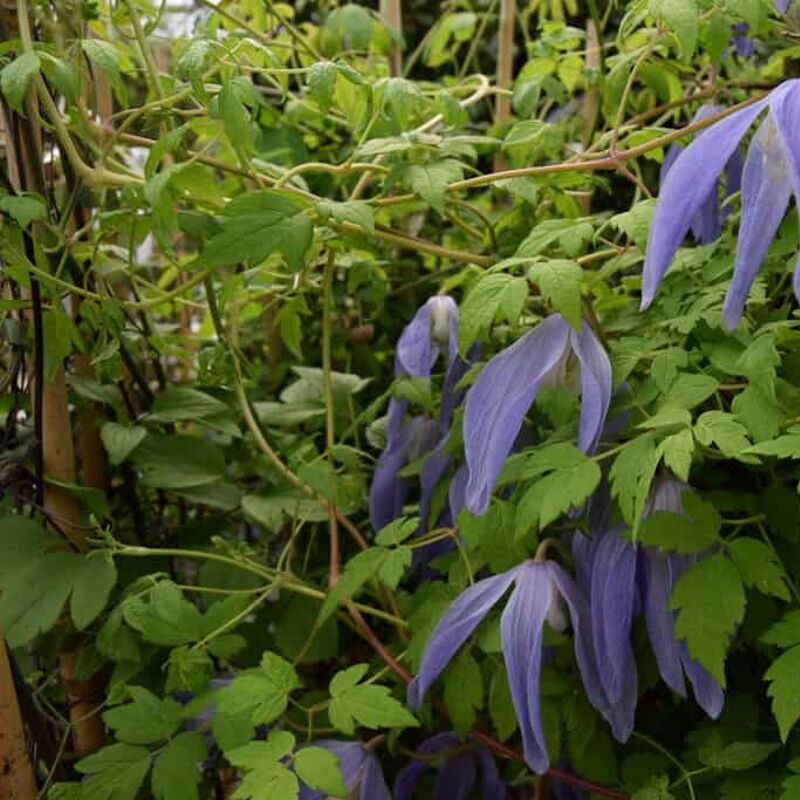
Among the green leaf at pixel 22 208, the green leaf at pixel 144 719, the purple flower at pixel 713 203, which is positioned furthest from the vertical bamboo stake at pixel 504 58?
the green leaf at pixel 144 719

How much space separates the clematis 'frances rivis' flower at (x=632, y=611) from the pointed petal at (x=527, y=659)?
0.12 feet

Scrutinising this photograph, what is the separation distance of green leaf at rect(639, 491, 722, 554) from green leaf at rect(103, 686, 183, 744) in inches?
13.5

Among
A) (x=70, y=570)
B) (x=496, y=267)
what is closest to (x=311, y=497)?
(x=70, y=570)

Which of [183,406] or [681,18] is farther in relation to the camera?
[183,406]

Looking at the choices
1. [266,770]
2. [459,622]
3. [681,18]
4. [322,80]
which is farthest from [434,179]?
[266,770]

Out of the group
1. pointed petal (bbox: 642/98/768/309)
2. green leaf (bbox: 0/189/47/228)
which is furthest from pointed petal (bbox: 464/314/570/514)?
green leaf (bbox: 0/189/47/228)

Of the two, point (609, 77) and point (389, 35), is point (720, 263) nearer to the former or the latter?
point (609, 77)

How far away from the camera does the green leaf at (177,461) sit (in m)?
0.91

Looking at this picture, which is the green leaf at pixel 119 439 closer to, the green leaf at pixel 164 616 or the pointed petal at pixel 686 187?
the green leaf at pixel 164 616

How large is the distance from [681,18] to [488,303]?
20 centimetres

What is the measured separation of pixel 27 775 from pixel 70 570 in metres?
0.15

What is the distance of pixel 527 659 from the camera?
25.5 inches

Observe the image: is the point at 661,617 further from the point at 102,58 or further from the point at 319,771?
the point at 102,58

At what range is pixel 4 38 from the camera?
0.81m
